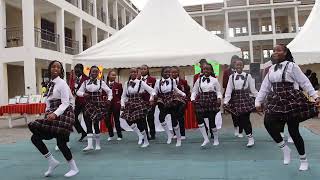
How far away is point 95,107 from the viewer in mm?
7668

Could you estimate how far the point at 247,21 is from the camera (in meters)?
40.4

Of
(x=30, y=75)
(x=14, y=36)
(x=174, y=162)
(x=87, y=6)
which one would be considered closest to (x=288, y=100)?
(x=174, y=162)

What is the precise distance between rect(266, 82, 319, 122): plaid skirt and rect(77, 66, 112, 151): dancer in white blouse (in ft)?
11.7

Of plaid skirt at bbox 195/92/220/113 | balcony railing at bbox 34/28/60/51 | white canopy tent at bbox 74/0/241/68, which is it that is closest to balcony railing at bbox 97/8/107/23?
balcony railing at bbox 34/28/60/51

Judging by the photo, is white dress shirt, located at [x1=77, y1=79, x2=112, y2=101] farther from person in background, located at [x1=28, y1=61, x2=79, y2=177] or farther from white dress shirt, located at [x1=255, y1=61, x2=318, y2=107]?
white dress shirt, located at [x1=255, y1=61, x2=318, y2=107]

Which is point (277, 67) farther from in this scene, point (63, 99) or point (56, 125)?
point (56, 125)

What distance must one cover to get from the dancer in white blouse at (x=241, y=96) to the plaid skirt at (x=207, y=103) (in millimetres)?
230

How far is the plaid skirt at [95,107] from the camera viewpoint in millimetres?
7598

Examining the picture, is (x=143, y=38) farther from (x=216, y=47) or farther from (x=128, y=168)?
(x=128, y=168)

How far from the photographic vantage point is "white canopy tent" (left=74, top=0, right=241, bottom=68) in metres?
10.1

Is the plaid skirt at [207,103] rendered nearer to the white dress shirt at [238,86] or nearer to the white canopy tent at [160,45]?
the white dress shirt at [238,86]

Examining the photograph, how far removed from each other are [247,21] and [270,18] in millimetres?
2690

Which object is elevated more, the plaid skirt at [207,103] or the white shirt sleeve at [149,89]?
the white shirt sleeve at [149,89]

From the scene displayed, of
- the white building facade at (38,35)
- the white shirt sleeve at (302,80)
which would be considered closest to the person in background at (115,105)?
the white shirt sleeve at (302,80)
